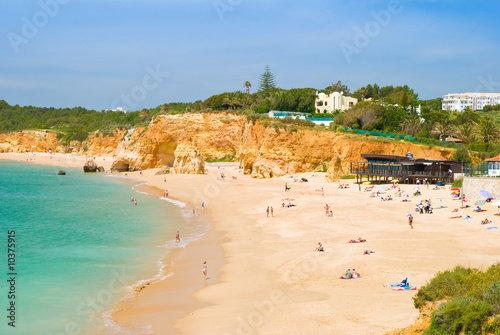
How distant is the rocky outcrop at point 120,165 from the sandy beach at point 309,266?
136ft

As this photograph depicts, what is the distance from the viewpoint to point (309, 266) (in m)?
17.2

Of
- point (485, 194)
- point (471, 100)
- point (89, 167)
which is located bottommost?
point (485, 194)

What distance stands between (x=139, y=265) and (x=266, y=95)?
72.4 metres

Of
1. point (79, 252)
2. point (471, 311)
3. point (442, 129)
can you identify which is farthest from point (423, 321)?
point (442, 129)

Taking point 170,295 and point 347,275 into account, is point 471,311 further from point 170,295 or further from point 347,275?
point 170,295

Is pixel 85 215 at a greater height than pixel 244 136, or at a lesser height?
lesser

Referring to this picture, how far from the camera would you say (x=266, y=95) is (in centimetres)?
8888

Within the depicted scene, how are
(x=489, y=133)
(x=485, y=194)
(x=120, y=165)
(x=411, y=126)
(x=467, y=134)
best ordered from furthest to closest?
(x=120, y=165) → (x=411, y=126) → (x=467, y=134) → (x=489, y=133) → (x=485, y=194)

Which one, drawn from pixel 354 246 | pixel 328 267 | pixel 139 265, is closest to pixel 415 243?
pixel 354 246

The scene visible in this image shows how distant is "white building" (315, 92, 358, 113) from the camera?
75688 mm

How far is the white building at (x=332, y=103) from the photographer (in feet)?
248

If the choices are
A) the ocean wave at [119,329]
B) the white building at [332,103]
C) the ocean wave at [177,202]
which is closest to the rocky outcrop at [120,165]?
the ocean wave at [177,202]

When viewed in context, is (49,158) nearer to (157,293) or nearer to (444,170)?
(444,170)

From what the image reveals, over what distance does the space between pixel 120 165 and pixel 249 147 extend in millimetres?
25055
